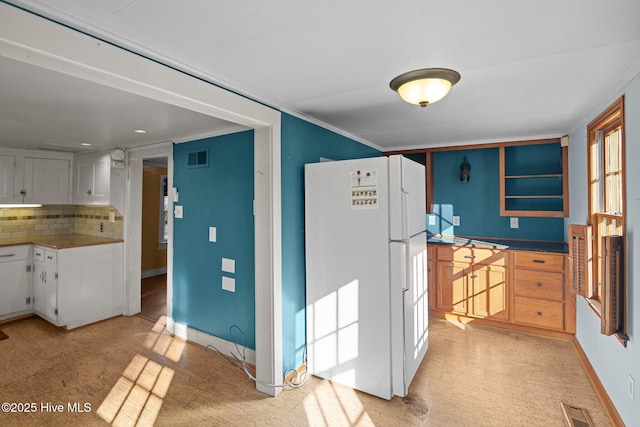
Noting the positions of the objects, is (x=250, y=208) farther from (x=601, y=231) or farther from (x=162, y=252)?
(x=162, y=252)

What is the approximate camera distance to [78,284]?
371cm

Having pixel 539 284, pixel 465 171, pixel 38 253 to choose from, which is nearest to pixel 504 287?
pixel 539 284

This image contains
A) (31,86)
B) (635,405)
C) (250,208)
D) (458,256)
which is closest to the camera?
(635,405)

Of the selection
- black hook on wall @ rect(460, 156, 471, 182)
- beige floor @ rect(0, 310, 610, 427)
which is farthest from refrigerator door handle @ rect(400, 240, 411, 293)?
black hook on wall @ rect(460, 156, 471, 182)

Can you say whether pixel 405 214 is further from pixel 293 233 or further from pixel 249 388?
pixel 249 388

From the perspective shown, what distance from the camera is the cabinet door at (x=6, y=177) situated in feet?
12.6

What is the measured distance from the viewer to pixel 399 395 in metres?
2.33

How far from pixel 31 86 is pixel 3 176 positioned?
276 centimetres

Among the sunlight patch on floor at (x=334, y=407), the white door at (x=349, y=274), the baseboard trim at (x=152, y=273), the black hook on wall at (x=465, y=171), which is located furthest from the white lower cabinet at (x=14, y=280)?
the black hook on wall at (x=465, y=171)

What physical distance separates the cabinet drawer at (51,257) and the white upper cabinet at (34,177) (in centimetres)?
84

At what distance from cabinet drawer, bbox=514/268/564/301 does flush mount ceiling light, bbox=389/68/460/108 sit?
2.44 meters

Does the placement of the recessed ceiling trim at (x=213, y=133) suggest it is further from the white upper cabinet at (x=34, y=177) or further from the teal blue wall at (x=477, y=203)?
the teal blue wall at (x=477, y=203)

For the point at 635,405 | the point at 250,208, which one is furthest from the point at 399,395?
the point at 250,208

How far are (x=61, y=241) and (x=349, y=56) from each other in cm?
417
